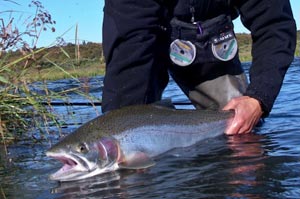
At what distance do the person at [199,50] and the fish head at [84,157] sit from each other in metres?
0.75

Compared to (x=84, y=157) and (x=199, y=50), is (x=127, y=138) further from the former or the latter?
(x=199, y=50)

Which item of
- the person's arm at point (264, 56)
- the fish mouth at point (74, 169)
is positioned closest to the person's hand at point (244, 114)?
the person's arm at point (264, 56)

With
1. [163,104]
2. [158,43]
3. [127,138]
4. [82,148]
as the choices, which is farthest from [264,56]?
[82,148]

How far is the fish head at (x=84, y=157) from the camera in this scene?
3.59 meters

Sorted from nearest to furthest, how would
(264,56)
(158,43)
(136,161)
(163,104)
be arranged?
(136,161), (163,104), (264,56), (158,43)

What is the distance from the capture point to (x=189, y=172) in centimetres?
372

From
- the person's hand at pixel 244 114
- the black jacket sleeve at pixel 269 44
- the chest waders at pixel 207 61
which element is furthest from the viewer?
the chest waders at pixel 207 61

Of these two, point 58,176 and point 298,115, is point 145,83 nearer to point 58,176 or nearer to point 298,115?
point 58,176

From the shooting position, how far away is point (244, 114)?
4.44m

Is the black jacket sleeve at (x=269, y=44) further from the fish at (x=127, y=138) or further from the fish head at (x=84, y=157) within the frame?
the fish head at (x=84, y=157)

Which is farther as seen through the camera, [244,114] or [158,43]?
[158,43]

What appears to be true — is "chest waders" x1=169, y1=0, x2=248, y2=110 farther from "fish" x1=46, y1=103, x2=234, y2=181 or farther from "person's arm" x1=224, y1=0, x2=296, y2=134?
"fish" x1=46, y1=103, x2=234, y2=181

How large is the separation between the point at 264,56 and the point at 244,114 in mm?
601

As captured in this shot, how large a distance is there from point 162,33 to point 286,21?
1.02 m
